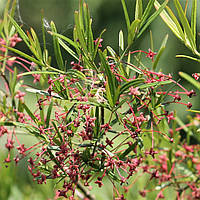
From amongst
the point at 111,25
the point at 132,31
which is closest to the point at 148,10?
the point at 132,31

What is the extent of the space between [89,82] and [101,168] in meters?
0.07

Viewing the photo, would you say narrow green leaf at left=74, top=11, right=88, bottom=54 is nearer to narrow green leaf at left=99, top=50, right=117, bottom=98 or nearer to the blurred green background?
narrow green leaf at left=99, top=50, right=117, bottom=98

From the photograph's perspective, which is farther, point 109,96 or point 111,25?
point 111,25

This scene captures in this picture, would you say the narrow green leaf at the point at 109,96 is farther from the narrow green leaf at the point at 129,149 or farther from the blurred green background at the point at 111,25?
the blurred green background at the point at 111,25

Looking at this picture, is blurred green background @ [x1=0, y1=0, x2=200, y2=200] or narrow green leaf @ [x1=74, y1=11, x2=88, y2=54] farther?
blurred green background @ [x1=0, y1=0, x2=200, y2=200]

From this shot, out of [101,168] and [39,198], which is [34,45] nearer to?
[101,168]

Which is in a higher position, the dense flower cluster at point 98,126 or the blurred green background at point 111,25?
the dense flower cluster at point 98,126

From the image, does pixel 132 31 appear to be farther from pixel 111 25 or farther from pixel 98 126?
pixel 111 25

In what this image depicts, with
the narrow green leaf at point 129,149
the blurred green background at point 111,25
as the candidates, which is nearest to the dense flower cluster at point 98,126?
the narrow green leaf at point 129,149

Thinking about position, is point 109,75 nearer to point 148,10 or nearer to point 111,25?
point 148,10

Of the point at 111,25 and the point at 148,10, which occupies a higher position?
the point at 148,10

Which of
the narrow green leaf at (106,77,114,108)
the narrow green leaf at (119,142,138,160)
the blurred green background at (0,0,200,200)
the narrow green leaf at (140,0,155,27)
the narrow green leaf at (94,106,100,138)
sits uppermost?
the narrow green leaf at (140,0,155,27)

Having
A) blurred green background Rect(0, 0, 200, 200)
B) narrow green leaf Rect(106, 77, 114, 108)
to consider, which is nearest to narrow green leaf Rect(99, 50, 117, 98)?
narrow green leaf Rect(106, 77, 114, 108)

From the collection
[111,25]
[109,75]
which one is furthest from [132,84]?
[111,25]
